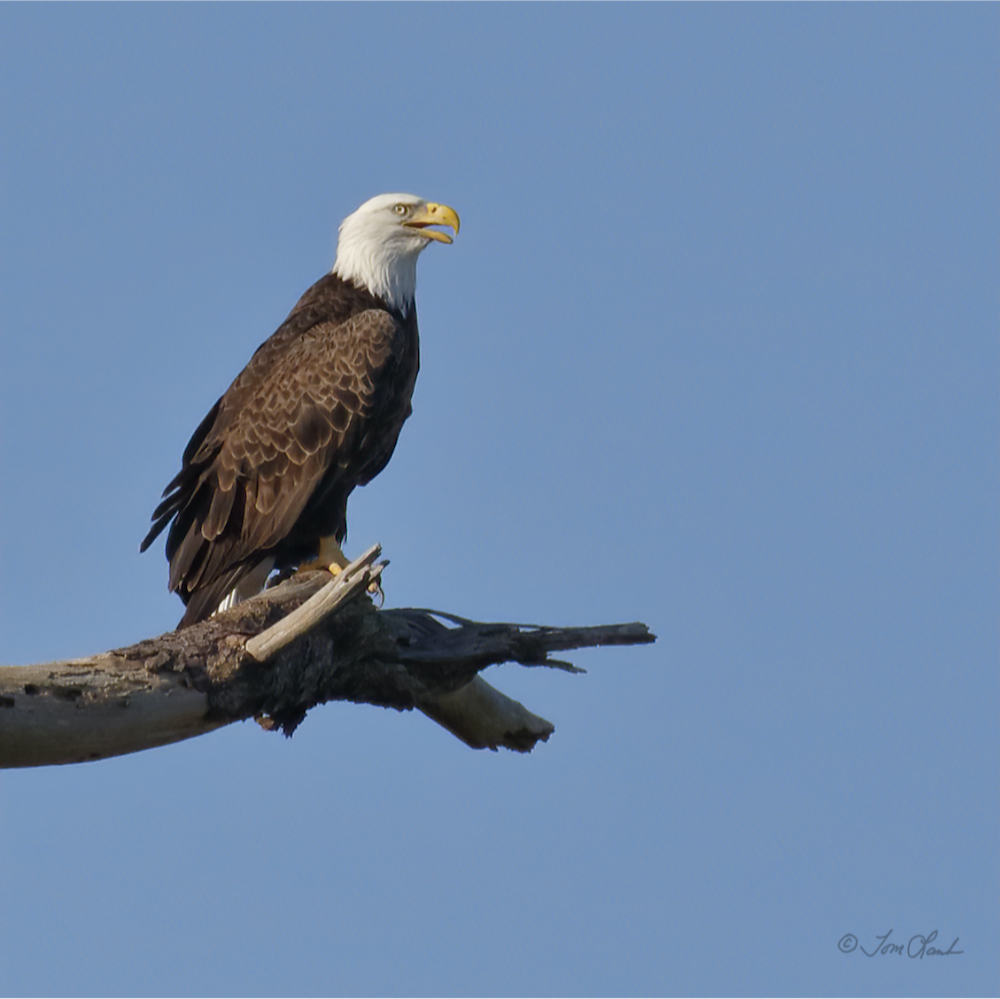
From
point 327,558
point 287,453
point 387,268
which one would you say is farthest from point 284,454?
point 387,268

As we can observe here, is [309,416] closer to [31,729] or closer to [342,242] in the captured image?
[342,242]

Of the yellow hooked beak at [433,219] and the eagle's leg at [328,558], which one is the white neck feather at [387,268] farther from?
the eagle's leg at [328,558]

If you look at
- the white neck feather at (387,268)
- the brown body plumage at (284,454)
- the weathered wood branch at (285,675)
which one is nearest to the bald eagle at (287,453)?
the brown body plumage at (284,454)

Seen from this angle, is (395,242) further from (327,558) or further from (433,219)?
(327,558)

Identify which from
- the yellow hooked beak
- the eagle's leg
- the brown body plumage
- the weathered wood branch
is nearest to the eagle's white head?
the yellow hooked beak

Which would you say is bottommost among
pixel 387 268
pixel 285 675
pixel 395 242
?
pixel 285 675

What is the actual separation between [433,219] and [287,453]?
1889 millimetres

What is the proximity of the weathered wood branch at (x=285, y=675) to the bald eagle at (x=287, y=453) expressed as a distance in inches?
38.5

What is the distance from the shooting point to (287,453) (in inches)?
310

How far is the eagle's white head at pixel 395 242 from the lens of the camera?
8742 mm

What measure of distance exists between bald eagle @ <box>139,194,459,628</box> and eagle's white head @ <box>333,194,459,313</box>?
25cm


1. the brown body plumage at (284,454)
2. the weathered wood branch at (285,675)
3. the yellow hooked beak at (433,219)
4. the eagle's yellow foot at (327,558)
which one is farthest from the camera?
the yellow hooked beak at (433,219)

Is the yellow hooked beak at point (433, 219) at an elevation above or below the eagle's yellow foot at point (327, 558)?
above

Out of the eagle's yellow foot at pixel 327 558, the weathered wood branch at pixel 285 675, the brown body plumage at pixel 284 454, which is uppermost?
the brown body plumage at pixel 284 454
